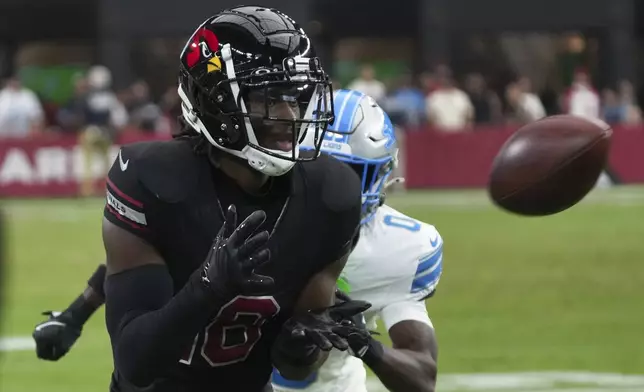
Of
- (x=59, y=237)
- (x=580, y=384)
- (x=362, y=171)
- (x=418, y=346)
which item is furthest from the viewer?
(x=59, y=237)

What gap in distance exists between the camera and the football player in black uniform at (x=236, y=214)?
3430mm

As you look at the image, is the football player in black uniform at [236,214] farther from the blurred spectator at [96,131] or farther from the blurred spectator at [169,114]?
the blurred spectator at [169,114]

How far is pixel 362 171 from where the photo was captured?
14.3ft

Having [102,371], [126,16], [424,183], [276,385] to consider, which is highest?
[276,385]

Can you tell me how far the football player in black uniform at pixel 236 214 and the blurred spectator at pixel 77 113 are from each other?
16.0m

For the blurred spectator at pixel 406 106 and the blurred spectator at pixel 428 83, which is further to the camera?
the blurred spectator at pixel 428 83

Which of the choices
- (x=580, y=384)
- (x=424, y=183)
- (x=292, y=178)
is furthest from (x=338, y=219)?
(x=424, y=183)

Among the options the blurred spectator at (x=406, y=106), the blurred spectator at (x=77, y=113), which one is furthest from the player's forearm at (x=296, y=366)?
the blurred spectator at (x=406, y=106)

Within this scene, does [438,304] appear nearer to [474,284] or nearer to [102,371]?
[474,284]

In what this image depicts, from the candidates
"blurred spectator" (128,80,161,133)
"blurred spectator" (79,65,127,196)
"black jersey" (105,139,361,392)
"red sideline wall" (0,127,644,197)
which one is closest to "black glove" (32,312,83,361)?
"black jersey" (105,139,361,392)

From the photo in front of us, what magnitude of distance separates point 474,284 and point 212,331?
7784mm

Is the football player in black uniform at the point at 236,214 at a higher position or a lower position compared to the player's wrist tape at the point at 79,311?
higher

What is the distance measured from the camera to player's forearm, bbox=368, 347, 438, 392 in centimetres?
383

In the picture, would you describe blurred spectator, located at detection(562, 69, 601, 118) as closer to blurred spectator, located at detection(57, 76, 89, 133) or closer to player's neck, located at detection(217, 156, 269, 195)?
blurred spectator, located at detection(57, 76, 89, 133)
